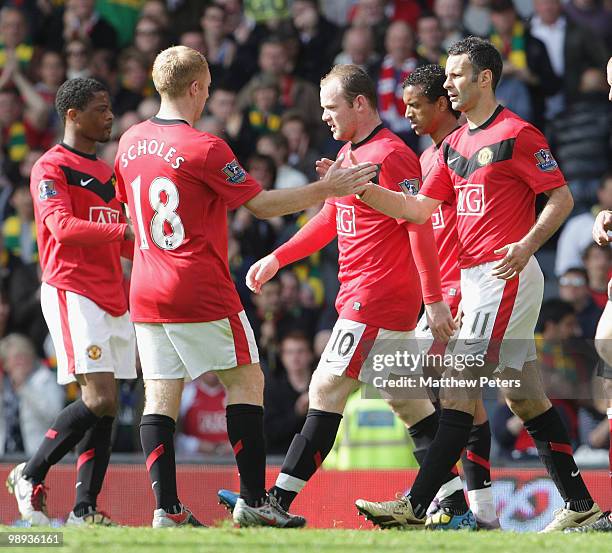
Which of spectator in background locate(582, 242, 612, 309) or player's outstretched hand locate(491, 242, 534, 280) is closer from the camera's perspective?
player's outstretched hand locate(491, 242, 534, 280)

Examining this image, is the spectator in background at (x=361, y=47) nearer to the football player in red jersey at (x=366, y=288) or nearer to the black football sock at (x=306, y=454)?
the football player in red jersey at (x=366, y=288)

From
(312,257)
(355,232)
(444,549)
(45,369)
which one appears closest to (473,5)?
(312,257)

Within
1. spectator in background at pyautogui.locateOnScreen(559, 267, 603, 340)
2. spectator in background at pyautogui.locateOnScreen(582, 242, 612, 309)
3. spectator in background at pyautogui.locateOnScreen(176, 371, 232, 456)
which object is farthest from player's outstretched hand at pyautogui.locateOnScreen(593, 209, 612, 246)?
spectator in background at pyautogui.locateOnScreen(176, 371, 232, 456)

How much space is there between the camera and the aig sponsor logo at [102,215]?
7824mm

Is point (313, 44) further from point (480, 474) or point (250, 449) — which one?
point (250, 449)

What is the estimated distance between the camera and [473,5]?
13.8 m

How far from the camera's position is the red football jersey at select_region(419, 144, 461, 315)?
754 centimetres

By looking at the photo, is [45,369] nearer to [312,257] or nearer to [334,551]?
[312,257]

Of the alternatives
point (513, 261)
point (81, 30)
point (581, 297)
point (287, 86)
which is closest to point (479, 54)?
point (513, 261)

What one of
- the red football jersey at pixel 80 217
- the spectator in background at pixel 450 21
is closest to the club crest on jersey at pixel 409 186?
the red football jersey at pixel 80 217

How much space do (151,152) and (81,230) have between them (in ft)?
3.10

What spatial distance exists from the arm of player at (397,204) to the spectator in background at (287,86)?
6.88 m

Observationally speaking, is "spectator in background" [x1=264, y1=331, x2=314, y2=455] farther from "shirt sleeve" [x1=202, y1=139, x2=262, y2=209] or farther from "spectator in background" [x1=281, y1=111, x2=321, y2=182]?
"shirt sleeve" [x1=202, y1=139, x2=262, y2=209]

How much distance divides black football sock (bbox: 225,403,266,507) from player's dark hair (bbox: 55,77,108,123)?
92.3 inches
